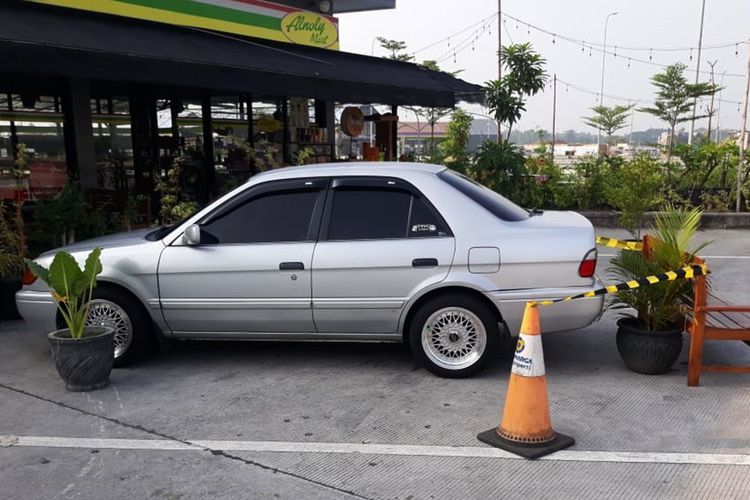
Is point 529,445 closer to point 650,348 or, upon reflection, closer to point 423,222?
point 650,348

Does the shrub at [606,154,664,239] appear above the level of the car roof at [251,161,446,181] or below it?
below

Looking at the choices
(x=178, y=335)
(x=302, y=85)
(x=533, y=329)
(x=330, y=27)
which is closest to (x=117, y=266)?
(x=178, y=335)

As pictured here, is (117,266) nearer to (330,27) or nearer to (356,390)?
(356,390)

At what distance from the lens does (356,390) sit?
4953 mm

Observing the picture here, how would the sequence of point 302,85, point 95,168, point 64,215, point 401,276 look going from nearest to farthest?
point 401,276 < point 64,215 < point 302,85 < point 95,168

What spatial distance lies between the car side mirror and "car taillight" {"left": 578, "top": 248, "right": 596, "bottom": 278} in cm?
299

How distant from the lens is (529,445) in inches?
156

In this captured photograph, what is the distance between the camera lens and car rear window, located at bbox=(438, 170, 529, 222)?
5273 millimetres

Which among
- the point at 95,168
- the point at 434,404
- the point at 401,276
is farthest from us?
the point at 95,168

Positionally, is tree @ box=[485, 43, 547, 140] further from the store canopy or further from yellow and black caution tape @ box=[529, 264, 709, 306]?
yellow and black caution tape @ box=[529, 264, 709, 306]

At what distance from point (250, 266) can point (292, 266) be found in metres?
0.35

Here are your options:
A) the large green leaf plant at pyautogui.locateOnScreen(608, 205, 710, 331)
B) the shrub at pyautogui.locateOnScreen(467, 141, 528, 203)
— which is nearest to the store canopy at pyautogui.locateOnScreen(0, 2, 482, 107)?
the shrub at pyautogui.locateOnScreen(467, 141, 528, 203)

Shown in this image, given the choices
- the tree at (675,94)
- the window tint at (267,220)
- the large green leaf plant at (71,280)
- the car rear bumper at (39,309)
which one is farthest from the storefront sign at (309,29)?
the tree at (675,94)

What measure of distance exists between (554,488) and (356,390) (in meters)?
1.83
